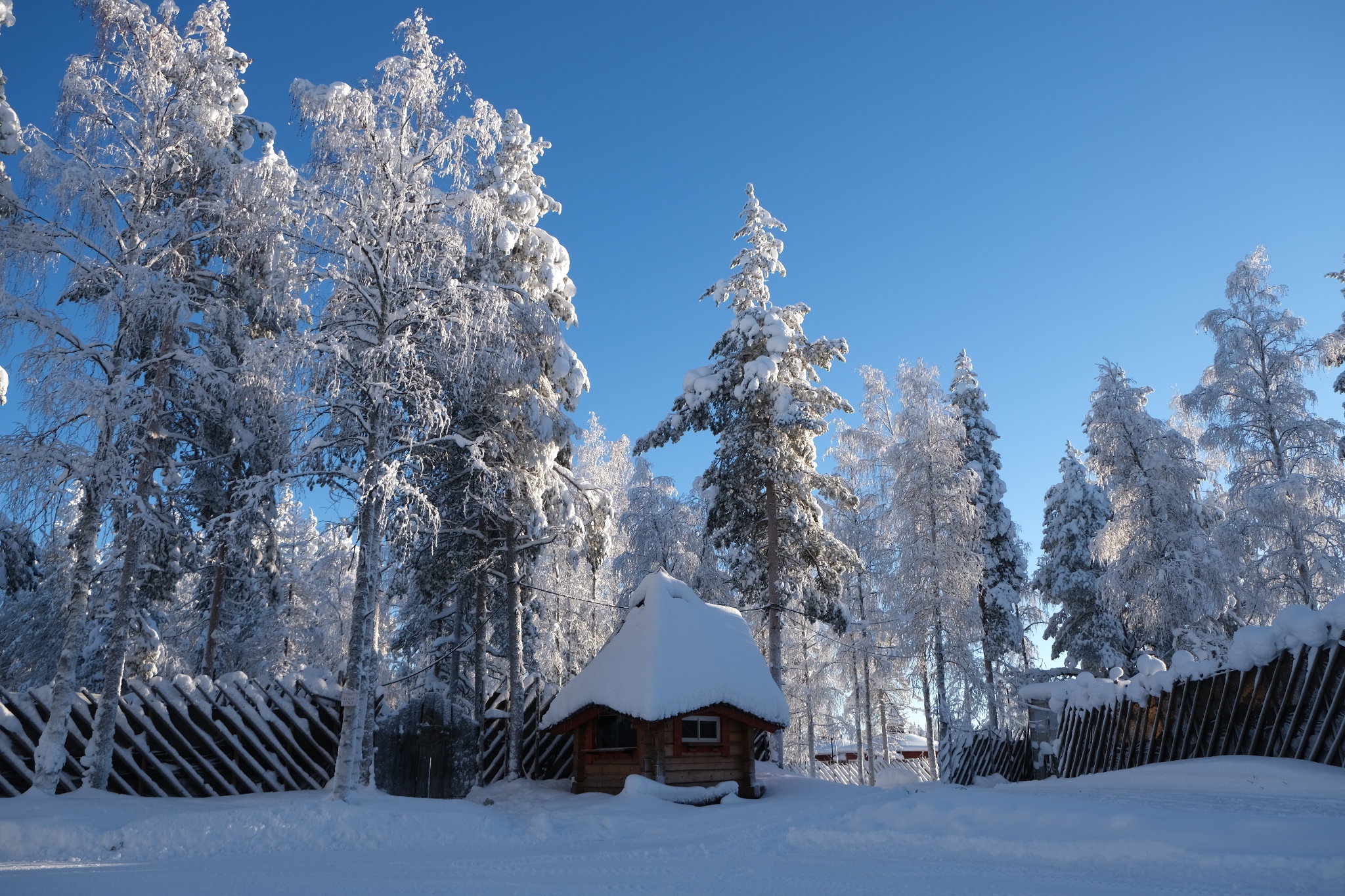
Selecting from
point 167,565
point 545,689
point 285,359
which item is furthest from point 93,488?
point 545,689

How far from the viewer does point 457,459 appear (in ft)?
56.5

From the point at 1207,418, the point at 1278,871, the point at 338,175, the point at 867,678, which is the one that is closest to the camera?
the point at 1278,871

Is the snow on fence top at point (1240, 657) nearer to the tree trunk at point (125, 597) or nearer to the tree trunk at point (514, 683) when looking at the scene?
the tree trunk at point (514, 683)

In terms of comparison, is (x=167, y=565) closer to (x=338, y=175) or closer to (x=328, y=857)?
(x=338, y=175)

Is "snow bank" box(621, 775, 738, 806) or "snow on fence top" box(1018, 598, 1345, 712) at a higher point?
"snow on fence top" box(1018, 598, 1345, 712)

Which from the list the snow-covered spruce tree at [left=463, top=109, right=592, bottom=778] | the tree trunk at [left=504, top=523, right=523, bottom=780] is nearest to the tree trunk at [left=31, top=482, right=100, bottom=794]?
the snow-covered spruce tree at [left=463, top=109, right=592, bottom=778]

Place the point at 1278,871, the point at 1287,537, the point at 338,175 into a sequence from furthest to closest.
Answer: the point at 1287,537, the point at 338,175, the point at 1278,871

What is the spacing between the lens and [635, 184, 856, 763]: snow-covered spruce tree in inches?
774

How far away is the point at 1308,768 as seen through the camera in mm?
8312

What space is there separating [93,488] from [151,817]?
4999mm

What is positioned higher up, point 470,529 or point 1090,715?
point 470,529

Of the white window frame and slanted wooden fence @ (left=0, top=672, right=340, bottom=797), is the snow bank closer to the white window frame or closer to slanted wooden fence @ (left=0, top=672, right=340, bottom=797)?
the white window frame

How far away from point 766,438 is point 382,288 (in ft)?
34.3

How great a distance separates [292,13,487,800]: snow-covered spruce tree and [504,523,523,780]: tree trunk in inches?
122
